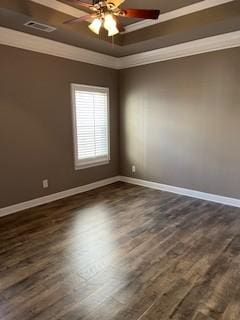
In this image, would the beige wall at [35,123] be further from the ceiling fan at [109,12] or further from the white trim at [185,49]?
the ceiling fan at [109,12]

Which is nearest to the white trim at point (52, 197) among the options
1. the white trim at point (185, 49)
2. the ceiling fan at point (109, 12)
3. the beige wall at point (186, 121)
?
the beige wall at point (186, 121)

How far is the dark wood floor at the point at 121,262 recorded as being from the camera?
6.37ft

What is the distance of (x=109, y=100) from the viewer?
5.34 meters

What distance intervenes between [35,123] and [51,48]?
1.32 metres

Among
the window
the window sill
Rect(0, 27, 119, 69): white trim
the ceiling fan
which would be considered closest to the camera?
the ceiling fan

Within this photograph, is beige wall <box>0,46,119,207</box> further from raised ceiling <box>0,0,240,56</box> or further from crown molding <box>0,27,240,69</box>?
raised ceiling <box>0,0,240,56</box>

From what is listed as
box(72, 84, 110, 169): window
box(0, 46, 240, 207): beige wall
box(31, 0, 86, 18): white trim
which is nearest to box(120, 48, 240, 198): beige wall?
box(0, 46, 240, 207): beige wall

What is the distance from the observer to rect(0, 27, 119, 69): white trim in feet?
11.7

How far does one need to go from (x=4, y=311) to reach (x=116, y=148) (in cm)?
417

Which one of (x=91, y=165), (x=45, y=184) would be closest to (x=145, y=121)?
(x=91, y=165)

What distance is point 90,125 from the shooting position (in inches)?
195

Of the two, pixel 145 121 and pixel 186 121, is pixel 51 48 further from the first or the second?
pixel 186 121

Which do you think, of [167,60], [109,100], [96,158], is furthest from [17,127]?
[167,60]

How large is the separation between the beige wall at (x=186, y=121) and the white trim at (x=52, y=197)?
2.49ft
